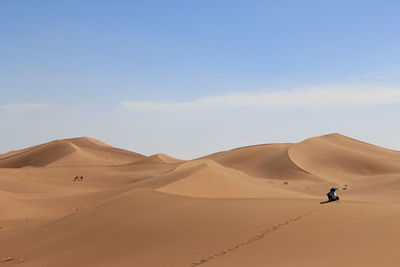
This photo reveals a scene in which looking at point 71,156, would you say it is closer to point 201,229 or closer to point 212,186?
point 212,186

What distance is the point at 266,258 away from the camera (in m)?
8.75

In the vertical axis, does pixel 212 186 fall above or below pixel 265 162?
below

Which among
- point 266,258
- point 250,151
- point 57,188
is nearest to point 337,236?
point 266,258

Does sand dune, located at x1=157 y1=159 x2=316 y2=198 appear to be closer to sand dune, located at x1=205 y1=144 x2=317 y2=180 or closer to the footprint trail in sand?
the footprint trail in sand

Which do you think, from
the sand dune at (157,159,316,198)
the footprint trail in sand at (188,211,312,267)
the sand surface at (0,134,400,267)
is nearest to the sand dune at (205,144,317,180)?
the sand surface at (0,134,400,267)

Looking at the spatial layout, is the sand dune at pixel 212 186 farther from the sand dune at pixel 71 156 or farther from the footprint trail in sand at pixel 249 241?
the sand dune at pixel 71 156

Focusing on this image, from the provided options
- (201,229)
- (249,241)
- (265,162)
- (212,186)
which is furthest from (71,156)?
(249,241)

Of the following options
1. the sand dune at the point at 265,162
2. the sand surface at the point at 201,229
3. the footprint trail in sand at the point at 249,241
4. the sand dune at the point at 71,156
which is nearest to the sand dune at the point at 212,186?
the sand surface at the point at 201,229

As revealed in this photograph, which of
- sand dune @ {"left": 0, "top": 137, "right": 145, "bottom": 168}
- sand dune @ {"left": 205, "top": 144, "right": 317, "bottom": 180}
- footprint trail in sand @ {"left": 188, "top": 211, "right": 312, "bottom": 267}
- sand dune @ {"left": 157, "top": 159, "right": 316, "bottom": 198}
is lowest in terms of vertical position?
footprint trail in sand @ {"left": 188, "top": 211, "right": 312, "bottom": 267}

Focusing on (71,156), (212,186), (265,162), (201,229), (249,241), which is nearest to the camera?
(249,241)

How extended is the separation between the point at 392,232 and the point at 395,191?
71.2 ft

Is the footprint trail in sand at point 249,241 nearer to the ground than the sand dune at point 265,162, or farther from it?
nearer to the ground

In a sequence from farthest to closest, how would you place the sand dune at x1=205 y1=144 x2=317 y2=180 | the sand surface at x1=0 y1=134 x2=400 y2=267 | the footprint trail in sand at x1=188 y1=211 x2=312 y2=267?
1. the sand dune at x1=205 y1=144 x2=317 y2=180
2. the footprint trail in sand at x1=188 y1=211 x2=312 y2=267
3. the sand surface at x1=0 y1=134 x2=400 y2=267

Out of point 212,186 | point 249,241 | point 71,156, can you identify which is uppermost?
point 71,156
